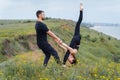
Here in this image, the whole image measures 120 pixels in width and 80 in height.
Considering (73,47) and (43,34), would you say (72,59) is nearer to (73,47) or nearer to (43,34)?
(73,47)

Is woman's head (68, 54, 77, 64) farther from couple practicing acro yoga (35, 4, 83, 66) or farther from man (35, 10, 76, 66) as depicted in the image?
man (35, 10, 76, 66)

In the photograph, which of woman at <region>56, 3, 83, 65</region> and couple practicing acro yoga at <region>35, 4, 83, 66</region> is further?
woman at <region>56, 3, 83, 65</region>

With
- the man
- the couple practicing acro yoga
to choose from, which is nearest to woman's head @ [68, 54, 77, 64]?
the couple practicing acro yoga

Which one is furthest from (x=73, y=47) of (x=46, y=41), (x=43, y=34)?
(x=43, y=34)

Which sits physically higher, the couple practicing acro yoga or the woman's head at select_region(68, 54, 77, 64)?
the couple practicing acro yoga

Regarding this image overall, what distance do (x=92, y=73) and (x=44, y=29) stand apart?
2778mm

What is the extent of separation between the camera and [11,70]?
10867 millimetres

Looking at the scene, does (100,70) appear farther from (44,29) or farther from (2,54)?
(2,54)

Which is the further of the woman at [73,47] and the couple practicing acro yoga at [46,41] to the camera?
the woman at [73,47]

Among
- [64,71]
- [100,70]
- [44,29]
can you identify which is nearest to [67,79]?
[64,71]

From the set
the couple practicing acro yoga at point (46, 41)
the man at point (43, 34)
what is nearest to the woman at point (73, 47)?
the couple practicing acro yoga at point (46, 41)

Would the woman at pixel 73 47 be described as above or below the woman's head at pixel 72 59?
above

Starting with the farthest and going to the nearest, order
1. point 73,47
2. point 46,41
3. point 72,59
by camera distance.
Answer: point 73,47 → point 46,41 → point 72,59

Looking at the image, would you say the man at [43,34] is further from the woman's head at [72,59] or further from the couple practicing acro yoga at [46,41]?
the woman's head at [72,59]
